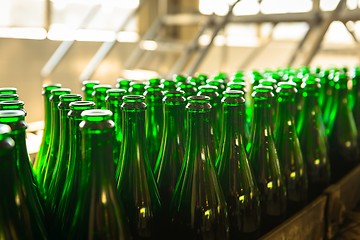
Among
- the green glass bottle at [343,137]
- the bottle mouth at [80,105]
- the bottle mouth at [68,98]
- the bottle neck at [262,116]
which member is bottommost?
the green glass bottle at [343,137]

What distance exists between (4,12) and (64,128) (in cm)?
322

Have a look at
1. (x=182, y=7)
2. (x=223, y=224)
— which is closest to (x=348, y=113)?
(x=223, y=224)

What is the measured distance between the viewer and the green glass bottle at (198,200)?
0.54 metres

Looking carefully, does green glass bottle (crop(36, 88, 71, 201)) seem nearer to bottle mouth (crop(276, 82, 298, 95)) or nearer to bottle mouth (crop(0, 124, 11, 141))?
bottle mouth (crop(0, 124, 11, 141))

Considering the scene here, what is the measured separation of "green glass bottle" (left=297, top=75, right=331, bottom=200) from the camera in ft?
2.64

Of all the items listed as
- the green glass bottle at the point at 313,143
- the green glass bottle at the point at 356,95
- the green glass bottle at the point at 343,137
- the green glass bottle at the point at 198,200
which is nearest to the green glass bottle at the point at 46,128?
the green glass bottle at the point at 198,200

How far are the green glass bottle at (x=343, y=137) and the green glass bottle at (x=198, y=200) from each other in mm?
431

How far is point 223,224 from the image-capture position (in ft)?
1.86

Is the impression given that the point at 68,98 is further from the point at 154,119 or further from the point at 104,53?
the point at 104,53

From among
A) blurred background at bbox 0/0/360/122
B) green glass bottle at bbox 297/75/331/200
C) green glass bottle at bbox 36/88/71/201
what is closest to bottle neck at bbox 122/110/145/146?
green glass bottle at bbox 36/88/71/201

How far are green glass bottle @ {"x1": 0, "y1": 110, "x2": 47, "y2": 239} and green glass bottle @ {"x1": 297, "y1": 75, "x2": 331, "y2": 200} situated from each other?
0.52m

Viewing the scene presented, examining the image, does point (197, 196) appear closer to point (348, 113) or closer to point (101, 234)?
point (101, 234)

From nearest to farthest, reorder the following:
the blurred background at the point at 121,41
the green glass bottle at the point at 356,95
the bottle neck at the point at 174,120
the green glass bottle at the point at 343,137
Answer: the bottle neck at the point at 174,120 → the green glass bottle at the point at 343,137 → the green glass bottle at the point at 356,95 → the blurred background at the point at 121,41

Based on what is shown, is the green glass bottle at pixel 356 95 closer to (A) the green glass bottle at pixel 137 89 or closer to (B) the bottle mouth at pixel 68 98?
(A) the green glass bottle at pixel 137 89
